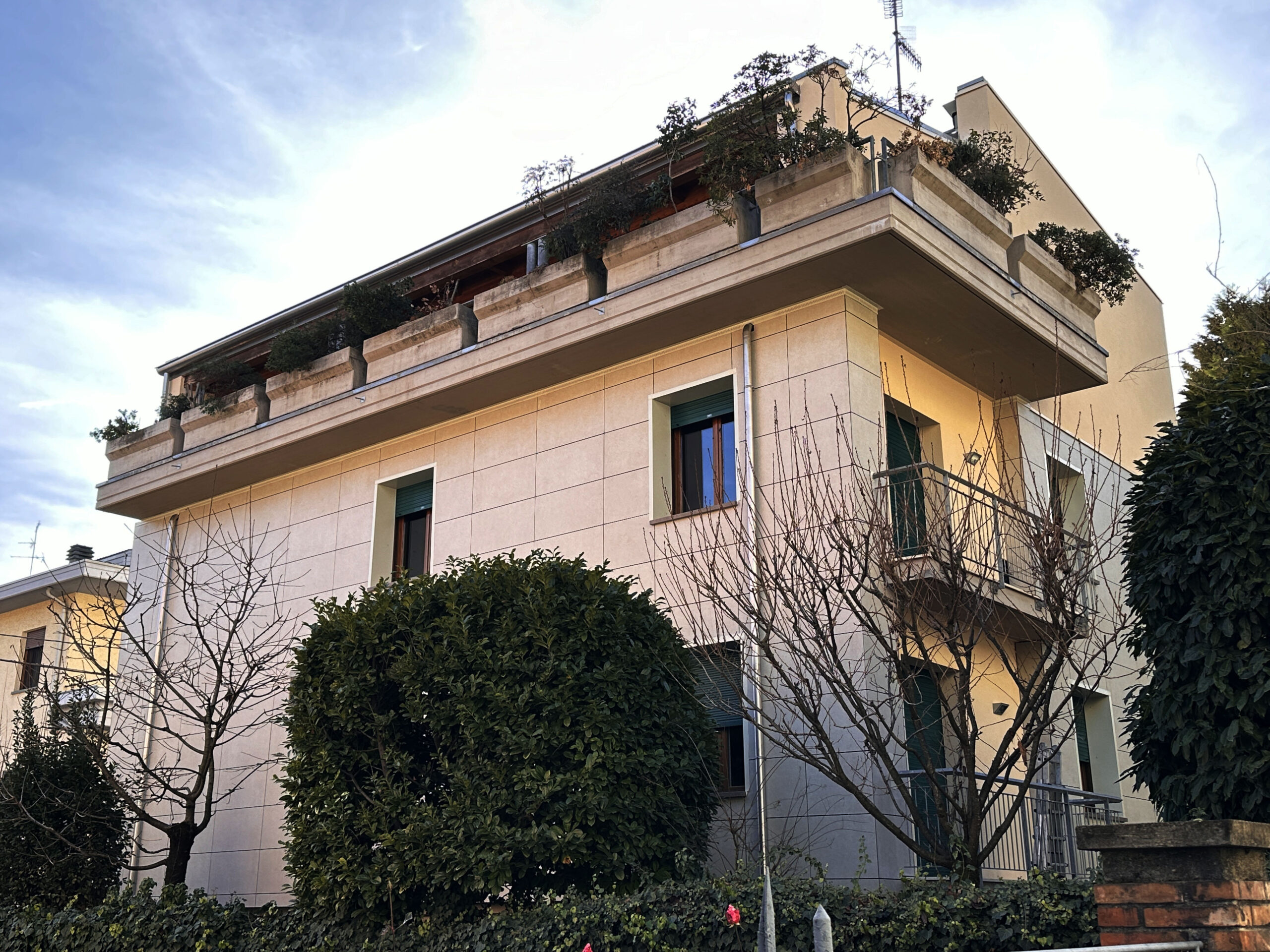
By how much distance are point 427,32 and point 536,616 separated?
5.00 m

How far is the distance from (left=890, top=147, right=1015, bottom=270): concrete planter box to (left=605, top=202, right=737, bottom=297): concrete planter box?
5.70 ft

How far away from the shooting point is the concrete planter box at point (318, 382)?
15.4m

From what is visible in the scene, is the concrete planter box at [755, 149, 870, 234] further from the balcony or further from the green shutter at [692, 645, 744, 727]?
the green shutter at [692, 645, 744, 727]

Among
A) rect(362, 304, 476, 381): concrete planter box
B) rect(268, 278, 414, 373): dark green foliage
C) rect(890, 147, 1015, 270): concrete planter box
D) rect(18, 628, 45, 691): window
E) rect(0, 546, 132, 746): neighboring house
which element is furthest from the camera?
rect(18, 628, 45, 691): window

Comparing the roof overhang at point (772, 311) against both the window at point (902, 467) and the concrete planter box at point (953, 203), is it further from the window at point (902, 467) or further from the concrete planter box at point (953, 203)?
the window at point (902, 467)

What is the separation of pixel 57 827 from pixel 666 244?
9.89m

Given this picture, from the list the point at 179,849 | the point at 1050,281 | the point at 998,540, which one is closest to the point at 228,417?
the point at 179,849

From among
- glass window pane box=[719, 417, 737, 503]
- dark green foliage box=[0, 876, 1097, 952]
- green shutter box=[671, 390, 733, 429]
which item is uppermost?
green shutter box=[671, 390, 733, 429]

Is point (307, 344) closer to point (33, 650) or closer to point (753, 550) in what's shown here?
point (753, 550)

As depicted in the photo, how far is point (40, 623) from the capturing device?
24.5m

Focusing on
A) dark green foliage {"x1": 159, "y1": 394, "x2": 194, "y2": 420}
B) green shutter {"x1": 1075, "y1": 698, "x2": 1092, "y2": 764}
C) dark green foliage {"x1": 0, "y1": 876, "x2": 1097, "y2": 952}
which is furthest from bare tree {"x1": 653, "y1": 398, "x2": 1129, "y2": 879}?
dark green foliage {"x1": 159, "y1": 394, "x2": 194, "y2": 420}

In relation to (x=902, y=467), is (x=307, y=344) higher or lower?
higher

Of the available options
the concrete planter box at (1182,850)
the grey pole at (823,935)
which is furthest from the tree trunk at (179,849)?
the grey pole at (823,935)

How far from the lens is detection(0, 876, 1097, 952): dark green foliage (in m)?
6.32
